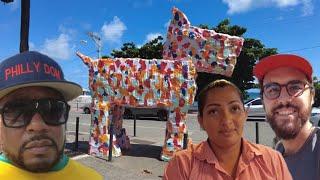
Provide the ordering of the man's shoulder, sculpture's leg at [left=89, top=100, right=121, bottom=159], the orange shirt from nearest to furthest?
the man's shoulder, the orange shirt, sculpture's leg at [left=89, top=100, right=121, bottom=159]

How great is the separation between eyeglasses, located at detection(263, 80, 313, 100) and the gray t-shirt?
0.28 m

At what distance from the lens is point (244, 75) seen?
3114cm

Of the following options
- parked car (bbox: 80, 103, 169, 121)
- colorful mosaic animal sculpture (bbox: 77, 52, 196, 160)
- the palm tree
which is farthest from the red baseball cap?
parked car (bbox: 80, 103, 169, 121)

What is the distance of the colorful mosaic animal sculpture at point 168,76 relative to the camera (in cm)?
1042

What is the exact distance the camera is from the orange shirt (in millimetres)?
2451

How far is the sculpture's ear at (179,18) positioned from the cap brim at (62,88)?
27.6 ft

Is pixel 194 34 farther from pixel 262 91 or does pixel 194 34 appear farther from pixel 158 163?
pixel 262 91

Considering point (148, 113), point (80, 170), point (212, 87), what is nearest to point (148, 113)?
point (148, 113)

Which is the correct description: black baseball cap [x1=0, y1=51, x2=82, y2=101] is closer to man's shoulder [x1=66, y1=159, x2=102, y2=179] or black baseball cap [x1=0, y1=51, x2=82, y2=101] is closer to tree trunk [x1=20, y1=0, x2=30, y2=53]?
man's shoulder [x1=66, y1=159, x2=102, y2=179]

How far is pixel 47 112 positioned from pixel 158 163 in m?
8.80

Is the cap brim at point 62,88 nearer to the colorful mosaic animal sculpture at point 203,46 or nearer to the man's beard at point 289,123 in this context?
Result: the man's beard at point 289,123

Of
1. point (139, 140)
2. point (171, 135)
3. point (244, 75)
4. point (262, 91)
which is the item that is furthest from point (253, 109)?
point (262, 91)

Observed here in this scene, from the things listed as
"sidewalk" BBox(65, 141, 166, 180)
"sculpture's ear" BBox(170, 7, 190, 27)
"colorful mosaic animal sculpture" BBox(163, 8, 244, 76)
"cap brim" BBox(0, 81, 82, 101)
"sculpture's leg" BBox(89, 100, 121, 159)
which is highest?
"sculpture's ear" BBox(170, 7, 190, 27)

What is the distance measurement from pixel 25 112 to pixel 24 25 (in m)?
7.89
